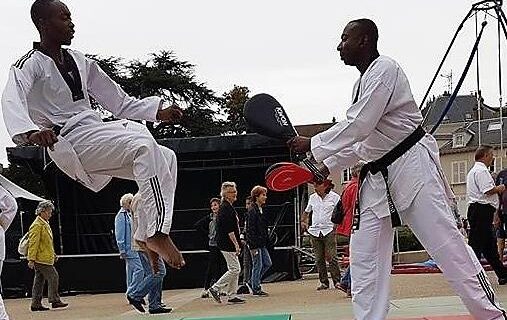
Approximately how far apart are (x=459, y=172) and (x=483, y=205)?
49226mm

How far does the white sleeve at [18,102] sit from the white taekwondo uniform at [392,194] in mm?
1658

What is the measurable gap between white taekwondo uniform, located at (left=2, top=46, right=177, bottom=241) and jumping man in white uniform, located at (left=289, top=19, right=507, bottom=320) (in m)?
0.97

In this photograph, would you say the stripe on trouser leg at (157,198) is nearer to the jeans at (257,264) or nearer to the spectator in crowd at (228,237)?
the spectator in crowd at (228,237)

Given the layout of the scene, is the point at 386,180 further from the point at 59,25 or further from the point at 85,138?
the point at 59,25

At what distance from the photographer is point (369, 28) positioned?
464 centimetres

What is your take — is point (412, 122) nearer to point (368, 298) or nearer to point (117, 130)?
→ point (368, 298)

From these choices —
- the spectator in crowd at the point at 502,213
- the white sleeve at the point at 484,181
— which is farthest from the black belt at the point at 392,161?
the spectator in crowd at the point at 502,213

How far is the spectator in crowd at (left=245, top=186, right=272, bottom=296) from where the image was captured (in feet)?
38.4

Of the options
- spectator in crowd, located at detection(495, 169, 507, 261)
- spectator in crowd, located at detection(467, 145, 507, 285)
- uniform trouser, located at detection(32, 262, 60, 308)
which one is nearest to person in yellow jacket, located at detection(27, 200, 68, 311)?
uniform trouser, located at detection(32, 262, 60, 308)

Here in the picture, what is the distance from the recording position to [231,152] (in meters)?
15.6

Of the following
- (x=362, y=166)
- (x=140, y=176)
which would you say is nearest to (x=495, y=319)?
(x=362, y=166)

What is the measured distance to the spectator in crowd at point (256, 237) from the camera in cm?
1171

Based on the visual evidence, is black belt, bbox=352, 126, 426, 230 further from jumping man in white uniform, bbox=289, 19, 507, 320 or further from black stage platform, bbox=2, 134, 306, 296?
black stage platform, bbox=2, 134, 306, 296

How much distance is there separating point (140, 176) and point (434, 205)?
173 centimetres
